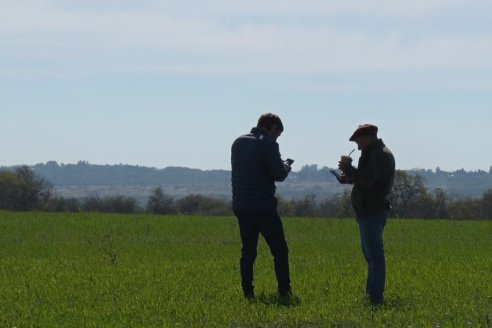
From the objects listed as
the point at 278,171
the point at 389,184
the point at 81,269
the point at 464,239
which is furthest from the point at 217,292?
the point at 464,239

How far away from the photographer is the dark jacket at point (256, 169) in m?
10.9

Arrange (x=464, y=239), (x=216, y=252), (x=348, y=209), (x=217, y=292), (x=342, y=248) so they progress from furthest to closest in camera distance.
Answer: (x=348, y=209), (x=464, y=239), (x=342, y=248), (x=216, y=252), (x=217, y=292)

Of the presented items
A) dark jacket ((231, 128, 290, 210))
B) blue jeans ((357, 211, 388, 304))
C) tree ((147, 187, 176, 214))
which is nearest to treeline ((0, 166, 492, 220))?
tree ((147, 187, 176, 214))

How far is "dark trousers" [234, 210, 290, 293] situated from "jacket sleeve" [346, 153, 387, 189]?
1.10 meters

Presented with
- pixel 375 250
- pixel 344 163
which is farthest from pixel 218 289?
pixel 344 163

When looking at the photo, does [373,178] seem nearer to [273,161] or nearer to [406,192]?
[273,161]

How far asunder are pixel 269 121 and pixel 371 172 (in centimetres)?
Answer: 139

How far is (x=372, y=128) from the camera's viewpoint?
10.5 meters

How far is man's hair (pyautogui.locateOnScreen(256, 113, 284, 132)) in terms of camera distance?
36.1 feet

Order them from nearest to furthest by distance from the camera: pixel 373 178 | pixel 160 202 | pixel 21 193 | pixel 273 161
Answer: pixel 373 178
pixel 273 161
pixel 21 193
pixel 160 202

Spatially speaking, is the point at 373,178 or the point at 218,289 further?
the point at 218,289

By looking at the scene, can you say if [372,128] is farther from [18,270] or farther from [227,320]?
[18,270]

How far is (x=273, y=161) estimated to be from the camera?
10836 mm

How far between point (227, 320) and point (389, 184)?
2.44m
